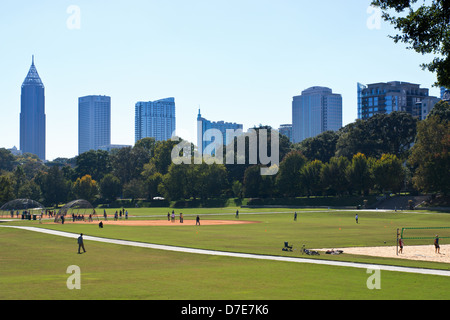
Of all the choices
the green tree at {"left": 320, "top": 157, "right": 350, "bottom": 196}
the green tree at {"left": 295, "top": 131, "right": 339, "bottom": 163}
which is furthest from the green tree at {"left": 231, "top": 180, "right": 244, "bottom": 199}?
the green tree at {"left": 295, "top": 131, "right": 339, "bottom": 163}

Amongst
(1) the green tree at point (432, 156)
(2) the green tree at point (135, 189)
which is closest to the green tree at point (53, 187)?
(2) the green tree at point (135, 189)

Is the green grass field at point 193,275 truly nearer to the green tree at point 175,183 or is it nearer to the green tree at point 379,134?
the green tree at point 175,183

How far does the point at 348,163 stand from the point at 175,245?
311ft

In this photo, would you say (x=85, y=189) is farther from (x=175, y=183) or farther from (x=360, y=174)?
(x=360, y=174)

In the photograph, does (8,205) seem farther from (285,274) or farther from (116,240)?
(285,274)

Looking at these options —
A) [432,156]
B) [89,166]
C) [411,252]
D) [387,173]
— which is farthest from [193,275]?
[89,166]

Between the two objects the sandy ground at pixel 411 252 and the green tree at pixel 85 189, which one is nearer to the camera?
the sandy ground at pixel 411 252

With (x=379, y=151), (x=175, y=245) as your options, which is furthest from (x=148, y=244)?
(x=379, y=151)

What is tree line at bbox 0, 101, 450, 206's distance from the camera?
375 feet

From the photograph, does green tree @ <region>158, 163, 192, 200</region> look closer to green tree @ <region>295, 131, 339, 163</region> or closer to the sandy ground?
green tree @ <region>295, 131, 339, 163</region>

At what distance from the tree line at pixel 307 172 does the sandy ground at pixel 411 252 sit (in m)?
68.8

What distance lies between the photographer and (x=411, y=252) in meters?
42.1

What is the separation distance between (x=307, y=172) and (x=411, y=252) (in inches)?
3748

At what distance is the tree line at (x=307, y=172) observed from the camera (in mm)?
114250
